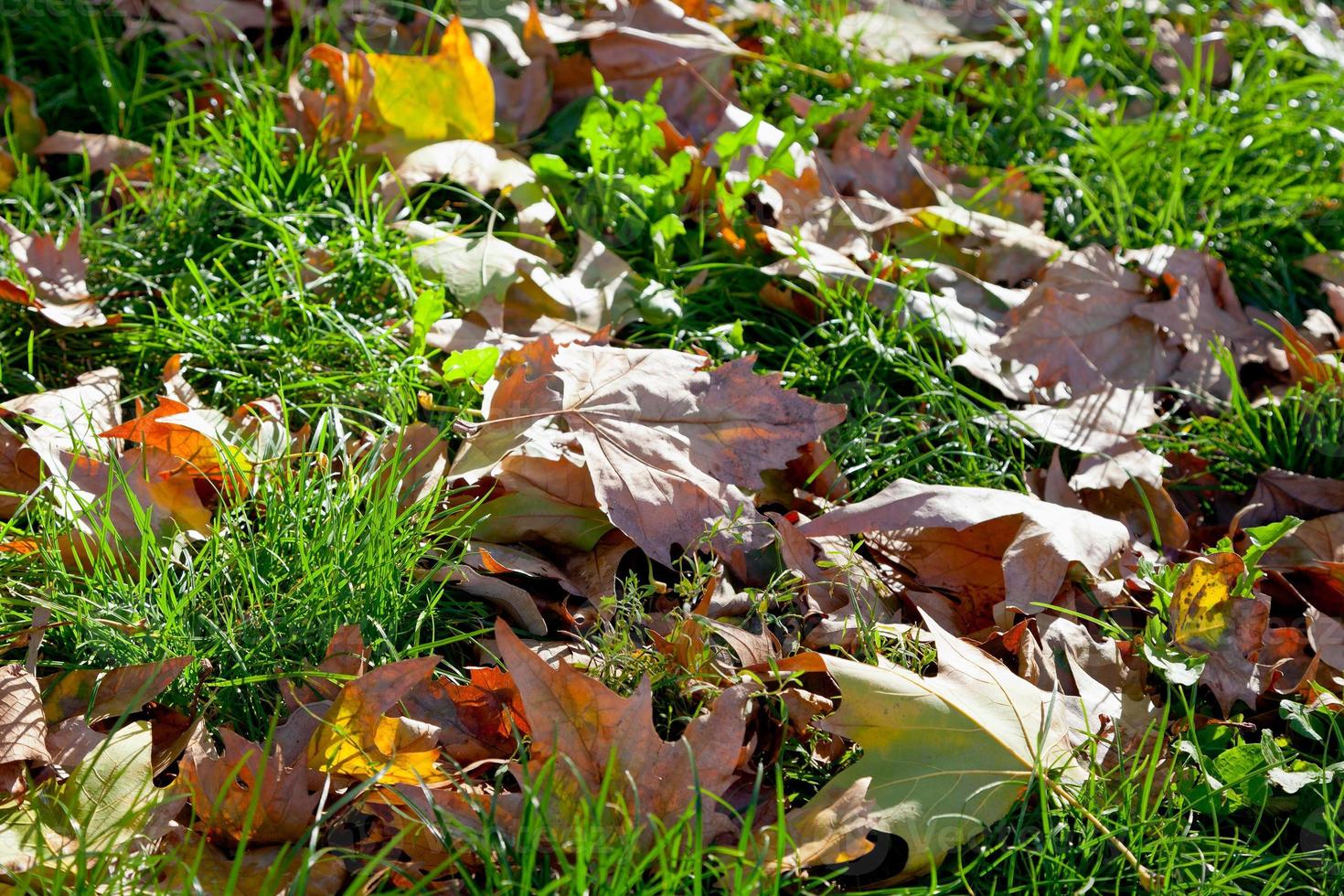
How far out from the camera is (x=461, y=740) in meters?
1.54

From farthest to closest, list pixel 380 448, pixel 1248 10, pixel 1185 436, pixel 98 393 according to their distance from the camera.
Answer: pixel 1248 10 → pixel 1185 436 → pixel 98 393 → pixel 380 448

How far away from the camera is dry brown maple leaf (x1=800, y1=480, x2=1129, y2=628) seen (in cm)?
183

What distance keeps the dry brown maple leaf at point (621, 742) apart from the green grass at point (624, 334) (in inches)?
2.2

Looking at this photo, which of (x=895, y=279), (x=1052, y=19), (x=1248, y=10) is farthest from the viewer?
(x=1248, y=10)

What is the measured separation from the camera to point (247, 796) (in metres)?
Answer: 1.40

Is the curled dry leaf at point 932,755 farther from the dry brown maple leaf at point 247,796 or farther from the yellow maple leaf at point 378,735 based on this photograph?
the dry brown maple leaf at point 247,796

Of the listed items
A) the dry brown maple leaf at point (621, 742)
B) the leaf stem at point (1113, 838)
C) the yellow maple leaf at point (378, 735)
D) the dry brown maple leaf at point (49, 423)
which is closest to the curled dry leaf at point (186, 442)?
the dry brown maple leaf at point (49, 423)

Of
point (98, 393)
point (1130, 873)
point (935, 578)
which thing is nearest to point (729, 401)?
point (935, 578)

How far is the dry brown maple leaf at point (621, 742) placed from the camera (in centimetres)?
140

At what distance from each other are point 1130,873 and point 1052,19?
2690 mm

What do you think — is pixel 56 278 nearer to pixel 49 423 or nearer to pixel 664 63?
pixel 49 423

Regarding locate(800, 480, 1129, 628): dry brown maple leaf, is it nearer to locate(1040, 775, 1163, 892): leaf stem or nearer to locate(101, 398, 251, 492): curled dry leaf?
locate(1040, 775, 1163, 892): leaf stem

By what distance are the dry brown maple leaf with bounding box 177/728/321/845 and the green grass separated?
6cm

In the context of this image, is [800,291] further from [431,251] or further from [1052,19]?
[1052,19]
